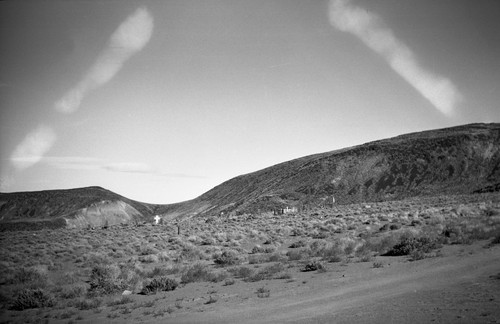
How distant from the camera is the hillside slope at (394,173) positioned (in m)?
71.8

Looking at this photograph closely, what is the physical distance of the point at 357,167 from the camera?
89.6 metres

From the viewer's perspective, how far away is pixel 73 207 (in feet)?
409

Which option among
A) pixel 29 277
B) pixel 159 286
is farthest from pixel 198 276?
pixel 29 277

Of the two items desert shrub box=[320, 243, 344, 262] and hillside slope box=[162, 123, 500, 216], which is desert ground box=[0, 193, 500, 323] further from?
hillside slope box=[162, 123, 500, 216]

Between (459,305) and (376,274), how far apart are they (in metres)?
4.05

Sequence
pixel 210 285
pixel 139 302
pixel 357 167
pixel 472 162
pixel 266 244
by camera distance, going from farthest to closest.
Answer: pixel 357 167, pixel 472 162, pixel 266 244, pixel 210 285, pixel 139 302

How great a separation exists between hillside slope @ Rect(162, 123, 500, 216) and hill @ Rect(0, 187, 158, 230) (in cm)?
4791

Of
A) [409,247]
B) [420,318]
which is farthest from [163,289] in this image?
[409,247]

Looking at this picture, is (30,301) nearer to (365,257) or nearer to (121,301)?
(121,301)

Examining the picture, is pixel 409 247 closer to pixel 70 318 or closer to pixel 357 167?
pixel 70 318

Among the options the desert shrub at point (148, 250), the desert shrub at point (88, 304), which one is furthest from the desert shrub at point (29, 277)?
the desert shrub at point (148, 250)

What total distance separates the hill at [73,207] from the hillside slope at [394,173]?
47911mm

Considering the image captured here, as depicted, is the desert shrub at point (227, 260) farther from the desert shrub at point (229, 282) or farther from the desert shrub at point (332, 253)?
the desert shrub at point (332, 253)

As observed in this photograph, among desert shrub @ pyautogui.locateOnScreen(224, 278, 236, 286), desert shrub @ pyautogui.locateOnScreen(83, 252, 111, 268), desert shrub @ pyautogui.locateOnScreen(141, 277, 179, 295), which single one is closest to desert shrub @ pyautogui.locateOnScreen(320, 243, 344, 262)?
desert shrub @ pyautogui.locateOnScreen(224, 278, 236, 286)
